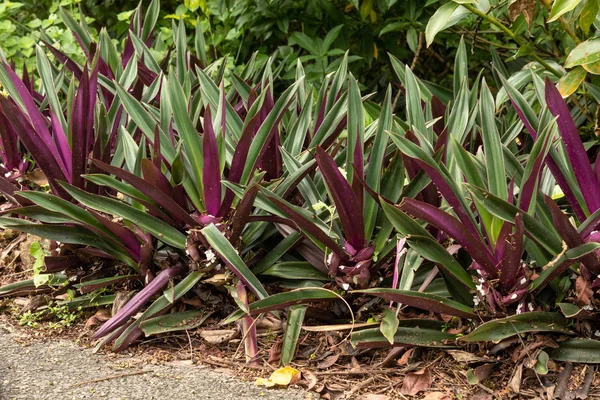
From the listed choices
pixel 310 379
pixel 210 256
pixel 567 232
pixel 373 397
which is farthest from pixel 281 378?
pixel 567 232

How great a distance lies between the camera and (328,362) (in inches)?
87.4

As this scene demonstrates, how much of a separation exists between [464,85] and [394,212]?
0.76 m

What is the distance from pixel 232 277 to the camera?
7.76ft

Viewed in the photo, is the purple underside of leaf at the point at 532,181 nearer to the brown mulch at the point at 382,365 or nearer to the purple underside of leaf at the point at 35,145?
the brown mulch at the point at 382,365

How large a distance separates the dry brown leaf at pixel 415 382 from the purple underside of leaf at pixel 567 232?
53cm

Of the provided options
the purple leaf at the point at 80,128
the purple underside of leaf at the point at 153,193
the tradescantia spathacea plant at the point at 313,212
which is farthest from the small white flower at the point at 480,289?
the purple leaf at the point at 80,128

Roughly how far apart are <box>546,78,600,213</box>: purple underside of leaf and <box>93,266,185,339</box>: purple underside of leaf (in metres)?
1.27

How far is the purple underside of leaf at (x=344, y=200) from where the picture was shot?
2.12m

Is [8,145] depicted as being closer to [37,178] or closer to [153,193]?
[37,178]

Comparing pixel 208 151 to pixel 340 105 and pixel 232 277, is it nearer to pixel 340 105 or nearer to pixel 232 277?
Result: pixel 232 277

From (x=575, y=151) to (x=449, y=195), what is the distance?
0.39 meters

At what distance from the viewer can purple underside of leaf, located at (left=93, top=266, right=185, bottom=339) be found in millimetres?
2359

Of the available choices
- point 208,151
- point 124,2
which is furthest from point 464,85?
point 124,2

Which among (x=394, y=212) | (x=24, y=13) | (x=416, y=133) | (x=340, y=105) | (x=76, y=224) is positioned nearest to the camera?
(x=394, y=212)
